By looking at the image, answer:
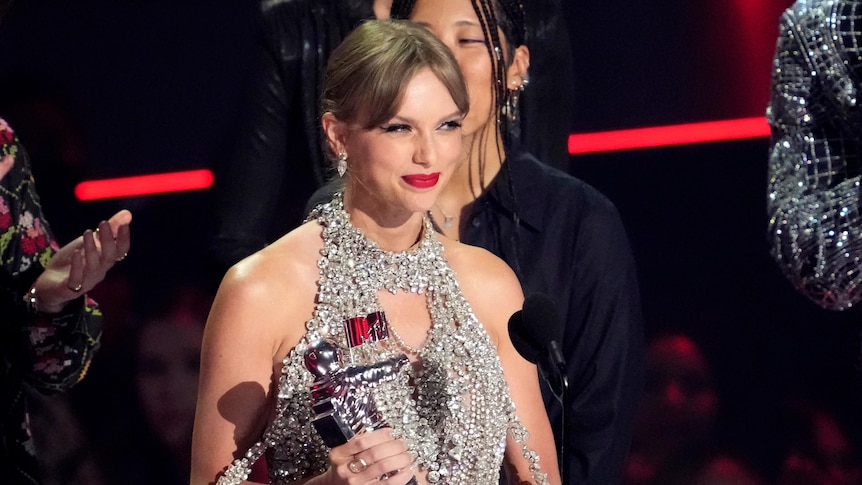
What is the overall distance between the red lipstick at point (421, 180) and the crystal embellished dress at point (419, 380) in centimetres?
13

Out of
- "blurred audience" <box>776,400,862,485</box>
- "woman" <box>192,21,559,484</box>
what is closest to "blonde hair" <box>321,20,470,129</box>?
"woman" <box>192,21,559,484</box>

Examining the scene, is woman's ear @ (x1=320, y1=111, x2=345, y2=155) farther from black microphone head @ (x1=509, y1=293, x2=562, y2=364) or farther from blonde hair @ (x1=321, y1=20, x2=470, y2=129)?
black microphone head @ (x1=509, y1=293, x2=562, y2=364)

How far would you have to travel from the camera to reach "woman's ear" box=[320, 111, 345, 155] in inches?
73.3

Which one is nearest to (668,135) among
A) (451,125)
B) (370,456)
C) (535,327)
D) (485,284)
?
(485,284)

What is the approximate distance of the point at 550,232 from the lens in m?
2.38

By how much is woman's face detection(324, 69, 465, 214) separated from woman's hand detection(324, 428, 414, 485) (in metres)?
0.41

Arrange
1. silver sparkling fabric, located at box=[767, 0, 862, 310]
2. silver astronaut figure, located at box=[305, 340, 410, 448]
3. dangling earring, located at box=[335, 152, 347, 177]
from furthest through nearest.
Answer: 1. silver sparkling fabric, located at box=[767, 0, 862, 310]
2. dangling earring, located at box=[335, 152, 347, 177]
3. silver astronaut figure, located at box=[305, 340, 410, 448]

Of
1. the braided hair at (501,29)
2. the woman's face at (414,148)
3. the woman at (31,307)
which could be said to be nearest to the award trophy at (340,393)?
the woman's face at (414,148)

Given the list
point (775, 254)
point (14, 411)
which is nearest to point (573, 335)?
point (775, 254)

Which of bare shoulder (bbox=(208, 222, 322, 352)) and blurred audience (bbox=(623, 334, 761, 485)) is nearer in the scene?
bare shoulder (bbox=(208, 222, 322, 352))

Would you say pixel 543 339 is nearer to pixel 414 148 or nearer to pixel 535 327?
pixel 535 327

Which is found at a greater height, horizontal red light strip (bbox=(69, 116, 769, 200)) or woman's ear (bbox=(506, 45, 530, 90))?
woman's ear (bbox=(506, 45, 530, 90))

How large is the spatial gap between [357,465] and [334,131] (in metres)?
0.57

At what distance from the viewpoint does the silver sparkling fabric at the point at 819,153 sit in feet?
7.09
